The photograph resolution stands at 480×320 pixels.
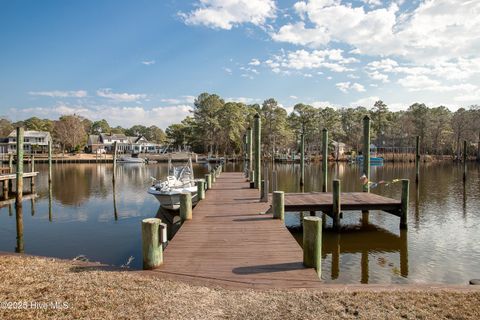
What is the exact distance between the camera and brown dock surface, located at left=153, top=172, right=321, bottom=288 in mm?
5969

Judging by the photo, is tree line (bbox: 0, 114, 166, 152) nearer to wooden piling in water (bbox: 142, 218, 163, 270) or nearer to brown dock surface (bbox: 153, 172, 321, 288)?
brown dock surface (bbox: 153, 172, 321, 288)

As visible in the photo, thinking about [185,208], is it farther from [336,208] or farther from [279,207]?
[336,208]

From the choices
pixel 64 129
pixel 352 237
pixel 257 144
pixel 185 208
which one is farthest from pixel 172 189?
pixel 64 129

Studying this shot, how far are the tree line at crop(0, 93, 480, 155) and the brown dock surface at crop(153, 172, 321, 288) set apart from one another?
2316 inches

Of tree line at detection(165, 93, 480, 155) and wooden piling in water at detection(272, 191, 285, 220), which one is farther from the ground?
tree line at detection(165, 93, 480, 155)

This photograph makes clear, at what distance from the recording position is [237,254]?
290 inches

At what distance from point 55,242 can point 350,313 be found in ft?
43.0

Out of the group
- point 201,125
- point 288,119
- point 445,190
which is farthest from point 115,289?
point 288,119

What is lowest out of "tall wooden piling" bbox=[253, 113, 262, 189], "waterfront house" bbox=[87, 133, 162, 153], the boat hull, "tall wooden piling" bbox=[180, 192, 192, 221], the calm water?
the calm water

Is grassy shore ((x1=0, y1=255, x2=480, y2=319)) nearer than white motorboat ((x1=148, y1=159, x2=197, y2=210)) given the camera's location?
Yes

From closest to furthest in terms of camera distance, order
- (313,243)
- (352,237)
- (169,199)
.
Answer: (313,243) < (352,237) < (169,199)

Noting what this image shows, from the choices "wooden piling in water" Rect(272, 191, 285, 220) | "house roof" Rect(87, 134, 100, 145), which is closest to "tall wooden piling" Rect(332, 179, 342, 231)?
"wooden piling in water" Rect(272, 191, 285, 220)

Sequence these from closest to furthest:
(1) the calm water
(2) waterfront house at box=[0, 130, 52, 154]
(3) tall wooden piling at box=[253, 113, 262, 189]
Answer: (1) the calm water
(3) tall wooden piling at box=[253, 113, 262, 189]
(2) waterfront house at box=[0, 130, 52, 154]

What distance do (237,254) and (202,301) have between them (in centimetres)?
244
